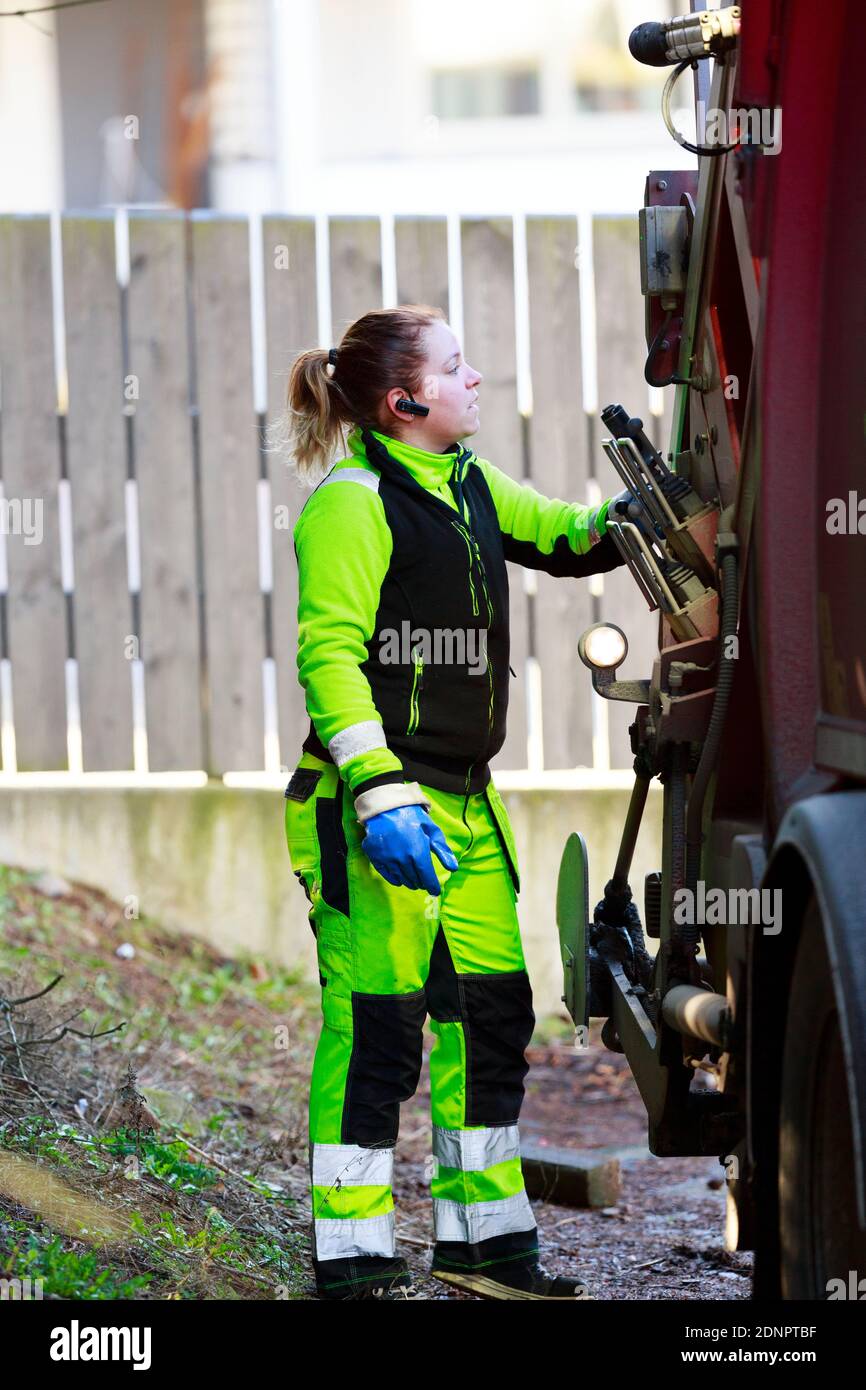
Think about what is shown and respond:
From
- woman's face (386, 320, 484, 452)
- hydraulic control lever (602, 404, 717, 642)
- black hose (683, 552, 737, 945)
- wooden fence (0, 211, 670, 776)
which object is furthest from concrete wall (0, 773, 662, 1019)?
black hose (683, 552, 737, 945)

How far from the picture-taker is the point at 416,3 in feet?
Result: 30.1

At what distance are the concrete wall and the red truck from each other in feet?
8.64

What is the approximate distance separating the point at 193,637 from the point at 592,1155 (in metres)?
2.32

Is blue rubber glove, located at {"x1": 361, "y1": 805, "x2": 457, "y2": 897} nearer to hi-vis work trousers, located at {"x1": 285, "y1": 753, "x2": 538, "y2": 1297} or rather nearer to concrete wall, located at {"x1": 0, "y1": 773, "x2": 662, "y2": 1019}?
hi-vis work trousers, located at {"x1": 285, "y1": 753, "x2": 538, "y2": 1297}

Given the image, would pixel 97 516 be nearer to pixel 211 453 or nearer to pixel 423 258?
pixel 211 453

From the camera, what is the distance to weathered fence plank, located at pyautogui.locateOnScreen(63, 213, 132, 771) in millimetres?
5672

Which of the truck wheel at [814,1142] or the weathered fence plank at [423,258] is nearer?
the truck wheel at [814,1142]

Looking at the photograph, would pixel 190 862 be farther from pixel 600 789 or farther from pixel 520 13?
pixel 520 13

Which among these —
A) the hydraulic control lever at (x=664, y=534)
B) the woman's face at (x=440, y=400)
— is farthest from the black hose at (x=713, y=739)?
the woman's face at (x=440, y=400)

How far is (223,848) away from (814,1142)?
12.3 feet

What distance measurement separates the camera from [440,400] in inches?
128

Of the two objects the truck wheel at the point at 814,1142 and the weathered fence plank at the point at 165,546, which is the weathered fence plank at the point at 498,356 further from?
the truck wheel at the point at 814,1142

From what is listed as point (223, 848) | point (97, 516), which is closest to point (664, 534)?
point (223, 848)

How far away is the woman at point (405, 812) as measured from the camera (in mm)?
3006
